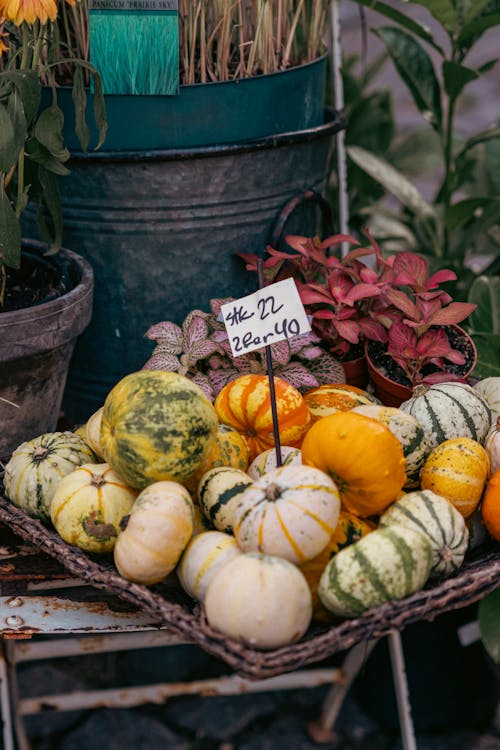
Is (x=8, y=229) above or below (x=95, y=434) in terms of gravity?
above

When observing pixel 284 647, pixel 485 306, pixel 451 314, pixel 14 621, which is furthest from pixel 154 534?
pixel 485 306

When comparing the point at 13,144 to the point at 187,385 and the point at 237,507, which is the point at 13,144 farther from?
the point at 237,507

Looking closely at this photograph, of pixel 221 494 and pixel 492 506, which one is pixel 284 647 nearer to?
pixel 221 494

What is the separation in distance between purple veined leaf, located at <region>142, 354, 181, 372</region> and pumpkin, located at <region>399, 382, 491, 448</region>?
366mm

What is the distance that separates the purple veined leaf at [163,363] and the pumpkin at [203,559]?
1.17 feet

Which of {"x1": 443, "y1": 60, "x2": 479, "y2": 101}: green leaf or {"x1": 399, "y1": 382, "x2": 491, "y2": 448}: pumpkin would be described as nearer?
{"x1": 399, "y1": 382, "x2": 491, "y2": 448}: pumpkin

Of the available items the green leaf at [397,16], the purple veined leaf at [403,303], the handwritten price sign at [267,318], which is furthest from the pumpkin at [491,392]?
the green leaf at [397,16]

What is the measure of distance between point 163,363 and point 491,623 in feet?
2.15

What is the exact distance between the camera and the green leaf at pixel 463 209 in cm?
201

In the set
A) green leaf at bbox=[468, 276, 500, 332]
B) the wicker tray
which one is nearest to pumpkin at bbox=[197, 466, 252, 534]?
the wicker tray

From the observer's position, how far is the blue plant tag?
1.41 metres

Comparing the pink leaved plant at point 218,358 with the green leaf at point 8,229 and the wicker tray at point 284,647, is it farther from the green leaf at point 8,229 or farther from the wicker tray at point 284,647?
the wicker tray at point 284,647

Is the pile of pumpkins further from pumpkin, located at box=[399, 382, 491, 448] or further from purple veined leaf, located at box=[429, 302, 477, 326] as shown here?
purple veined leaf, located at box=[429, 302, 477, 326]

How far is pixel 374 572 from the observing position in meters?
0.99
